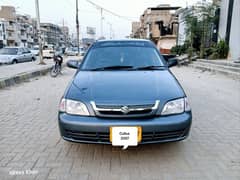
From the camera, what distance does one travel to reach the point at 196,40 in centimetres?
1669

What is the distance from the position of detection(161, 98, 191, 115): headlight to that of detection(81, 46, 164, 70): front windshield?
115 centimetres

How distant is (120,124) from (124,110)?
0.53 feet

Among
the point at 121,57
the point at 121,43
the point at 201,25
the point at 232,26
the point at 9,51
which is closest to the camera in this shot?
the point at 121,57

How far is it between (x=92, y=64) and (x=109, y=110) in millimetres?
1440

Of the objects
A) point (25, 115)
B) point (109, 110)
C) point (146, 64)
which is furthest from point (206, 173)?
point (25, 115)

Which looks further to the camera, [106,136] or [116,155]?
[116,155]

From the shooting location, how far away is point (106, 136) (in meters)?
2.46

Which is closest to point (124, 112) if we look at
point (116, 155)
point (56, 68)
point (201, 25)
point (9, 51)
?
point (116, 155)

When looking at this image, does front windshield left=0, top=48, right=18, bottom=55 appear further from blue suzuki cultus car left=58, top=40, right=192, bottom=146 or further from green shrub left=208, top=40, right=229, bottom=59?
blue suzuki cultus car left=58, top=40, right=192, bottom=146

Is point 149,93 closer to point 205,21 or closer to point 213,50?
point 213,50

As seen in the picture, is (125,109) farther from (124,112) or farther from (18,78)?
(18,78)

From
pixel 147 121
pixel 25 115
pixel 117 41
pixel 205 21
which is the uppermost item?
pixel 205 21

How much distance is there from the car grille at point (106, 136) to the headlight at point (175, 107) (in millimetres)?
229

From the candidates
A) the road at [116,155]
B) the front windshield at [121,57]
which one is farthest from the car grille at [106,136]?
the front windshield at [121,57]
